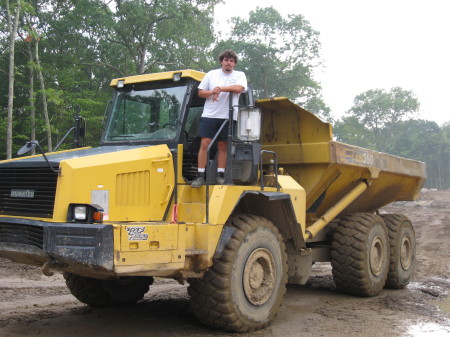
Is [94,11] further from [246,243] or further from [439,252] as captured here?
[246,243]

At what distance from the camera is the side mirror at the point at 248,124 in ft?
17.2

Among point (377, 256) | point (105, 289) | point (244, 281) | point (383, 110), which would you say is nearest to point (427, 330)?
point (244, 281)

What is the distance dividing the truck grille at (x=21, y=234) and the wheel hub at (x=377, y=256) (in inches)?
202

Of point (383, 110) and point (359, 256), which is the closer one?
point (359, 256)

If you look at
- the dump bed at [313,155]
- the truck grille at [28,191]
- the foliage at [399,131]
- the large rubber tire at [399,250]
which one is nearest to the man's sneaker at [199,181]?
the truck grille at [28,191]

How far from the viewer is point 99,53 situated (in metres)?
26.7

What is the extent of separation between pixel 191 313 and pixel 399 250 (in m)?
4.25

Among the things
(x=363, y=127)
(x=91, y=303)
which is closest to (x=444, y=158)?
(x=363, y=127)

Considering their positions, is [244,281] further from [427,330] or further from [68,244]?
[427,330]

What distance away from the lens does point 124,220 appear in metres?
5.02

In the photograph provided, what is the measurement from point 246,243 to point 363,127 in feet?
226

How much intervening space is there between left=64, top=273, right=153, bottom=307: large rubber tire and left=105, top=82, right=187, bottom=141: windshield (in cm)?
178

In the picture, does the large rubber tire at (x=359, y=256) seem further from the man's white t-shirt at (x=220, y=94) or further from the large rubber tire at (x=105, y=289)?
the man's white t-shirt at (x=220, y=94)

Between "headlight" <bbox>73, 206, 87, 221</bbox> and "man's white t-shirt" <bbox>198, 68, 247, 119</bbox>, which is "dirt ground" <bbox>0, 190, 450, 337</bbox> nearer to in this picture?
"headlight" <bbox>73, 206, 87, 221</bbox>
